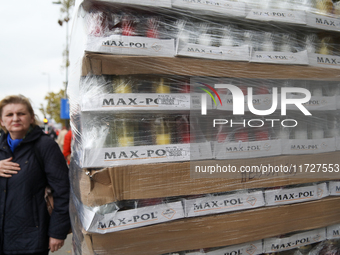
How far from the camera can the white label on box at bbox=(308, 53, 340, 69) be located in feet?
7.30

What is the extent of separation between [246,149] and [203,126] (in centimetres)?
36

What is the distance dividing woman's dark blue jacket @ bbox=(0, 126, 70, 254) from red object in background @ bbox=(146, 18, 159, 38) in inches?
44.6

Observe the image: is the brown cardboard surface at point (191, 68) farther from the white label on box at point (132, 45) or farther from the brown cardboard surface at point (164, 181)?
the brown cardboard surface at point (164, 181)

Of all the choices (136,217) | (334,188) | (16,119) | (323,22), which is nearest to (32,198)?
(16,119)

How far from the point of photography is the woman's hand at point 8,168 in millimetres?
2025

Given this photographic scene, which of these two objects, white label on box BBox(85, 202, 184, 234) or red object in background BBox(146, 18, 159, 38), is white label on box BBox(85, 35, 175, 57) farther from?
white label on box BBox(85, 202, 184, 234)

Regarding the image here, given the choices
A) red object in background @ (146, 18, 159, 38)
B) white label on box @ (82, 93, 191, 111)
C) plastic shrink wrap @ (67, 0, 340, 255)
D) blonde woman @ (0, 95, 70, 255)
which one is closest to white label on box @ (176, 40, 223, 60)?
plastic shrink wrap @ (67, 0, 340, 255)

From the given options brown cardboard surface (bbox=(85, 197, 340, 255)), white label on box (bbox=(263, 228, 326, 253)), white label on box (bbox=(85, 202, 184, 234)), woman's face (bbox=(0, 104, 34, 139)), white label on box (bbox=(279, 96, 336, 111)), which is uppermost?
white label on box (bbox=(279, 96, 336, 111))

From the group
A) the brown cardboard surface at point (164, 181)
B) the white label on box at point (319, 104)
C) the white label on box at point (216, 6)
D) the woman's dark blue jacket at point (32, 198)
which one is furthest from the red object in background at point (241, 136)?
the woman's dark blue jacket at point (32, 198)

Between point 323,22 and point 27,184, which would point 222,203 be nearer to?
point 27,184

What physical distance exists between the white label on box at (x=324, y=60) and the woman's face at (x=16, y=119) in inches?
89.6

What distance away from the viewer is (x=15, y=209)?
204 centimetres

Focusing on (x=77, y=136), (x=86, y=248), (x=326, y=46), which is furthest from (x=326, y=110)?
(x=86, y=248)

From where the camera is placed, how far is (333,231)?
2.40 meters
